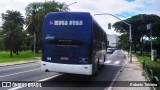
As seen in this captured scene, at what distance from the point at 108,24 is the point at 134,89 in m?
34.0

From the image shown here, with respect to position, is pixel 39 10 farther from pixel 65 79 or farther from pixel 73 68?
pixel 73 68

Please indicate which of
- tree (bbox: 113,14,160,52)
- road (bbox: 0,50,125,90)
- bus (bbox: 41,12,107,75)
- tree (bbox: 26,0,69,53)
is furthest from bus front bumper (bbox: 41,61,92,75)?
tree (bbox: 113,14,160,52)

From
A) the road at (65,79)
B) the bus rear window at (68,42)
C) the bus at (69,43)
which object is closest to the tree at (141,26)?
the road at (65,79)

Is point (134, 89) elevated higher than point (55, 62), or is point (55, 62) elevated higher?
point (55, 62)

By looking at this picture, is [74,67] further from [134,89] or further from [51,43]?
[134,89]

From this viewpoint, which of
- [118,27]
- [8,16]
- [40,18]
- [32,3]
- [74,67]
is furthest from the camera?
[8,16]

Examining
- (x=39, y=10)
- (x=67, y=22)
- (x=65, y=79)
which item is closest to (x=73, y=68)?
(x=65, y=79)

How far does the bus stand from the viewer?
14680 millimetres

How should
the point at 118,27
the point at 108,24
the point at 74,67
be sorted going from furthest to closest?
the point at 118,27 → the point at 108,24 → the point at 74,67

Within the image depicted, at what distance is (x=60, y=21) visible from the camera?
15227 mm

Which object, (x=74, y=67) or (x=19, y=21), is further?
(x=19, y=21)

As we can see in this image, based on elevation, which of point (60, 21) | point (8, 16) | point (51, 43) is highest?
point (8, 16)

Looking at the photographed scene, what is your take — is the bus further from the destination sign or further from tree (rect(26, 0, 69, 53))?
tree (rect(26, 0, 69, 53))

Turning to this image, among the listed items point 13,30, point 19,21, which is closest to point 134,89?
point 13,30
